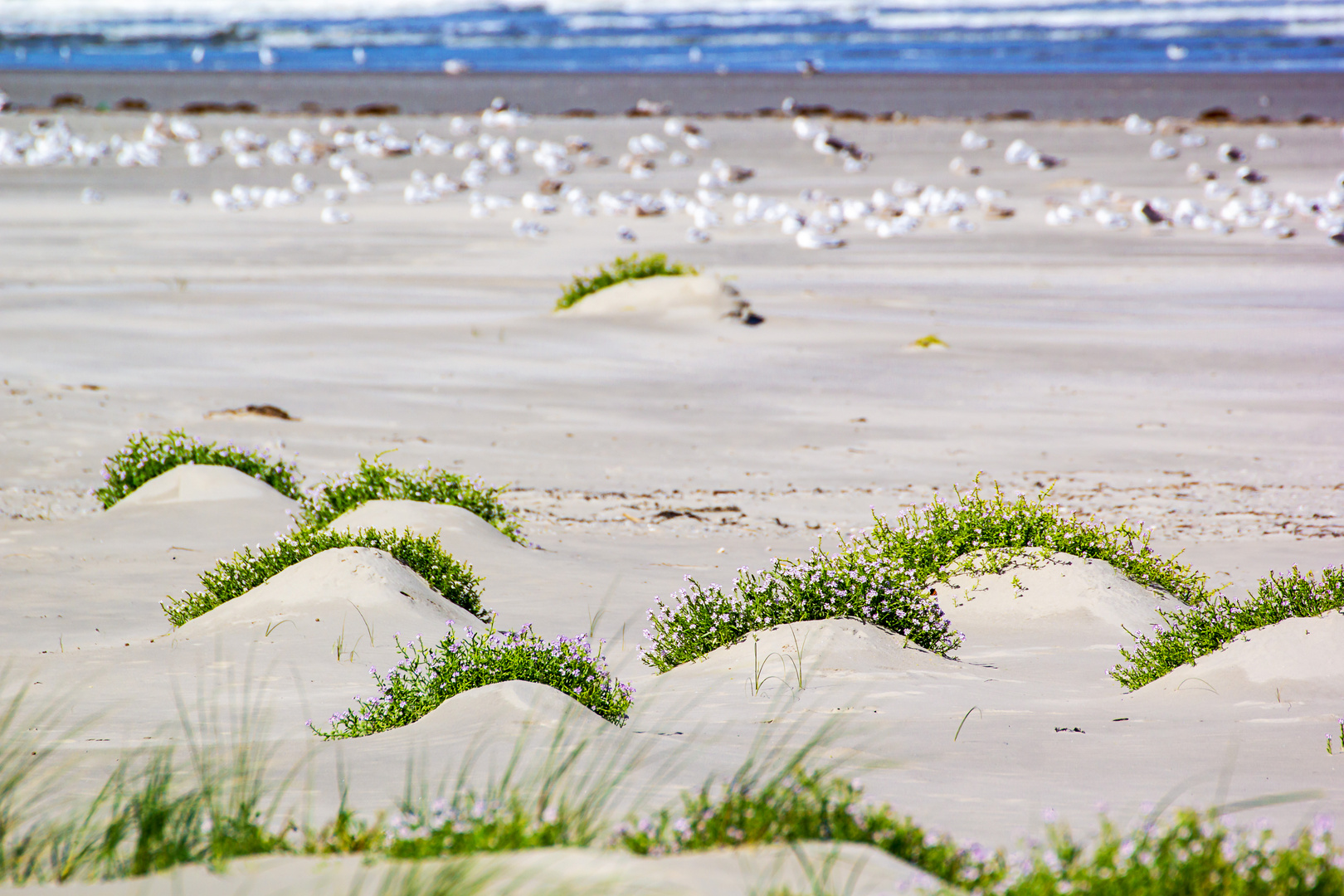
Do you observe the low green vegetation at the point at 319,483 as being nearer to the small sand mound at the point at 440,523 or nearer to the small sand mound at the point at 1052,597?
the small sand mound at the point at 440,523

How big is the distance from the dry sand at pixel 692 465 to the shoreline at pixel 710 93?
1795 centimetres

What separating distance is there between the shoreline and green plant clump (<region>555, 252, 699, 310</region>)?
24395mm

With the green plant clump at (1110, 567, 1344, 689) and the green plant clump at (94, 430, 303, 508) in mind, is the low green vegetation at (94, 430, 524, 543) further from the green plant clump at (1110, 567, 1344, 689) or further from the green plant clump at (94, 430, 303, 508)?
the green plant clump at (1110, 567, 1344, 689)

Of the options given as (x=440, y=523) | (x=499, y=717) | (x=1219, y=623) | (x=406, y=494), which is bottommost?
(x=499, y=717)

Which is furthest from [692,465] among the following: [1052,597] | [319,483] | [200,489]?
[1052,597]

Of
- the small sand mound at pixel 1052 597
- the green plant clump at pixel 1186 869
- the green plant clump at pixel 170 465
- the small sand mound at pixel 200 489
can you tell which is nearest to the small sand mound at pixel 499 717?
the green plant clump at pixel 1186 869

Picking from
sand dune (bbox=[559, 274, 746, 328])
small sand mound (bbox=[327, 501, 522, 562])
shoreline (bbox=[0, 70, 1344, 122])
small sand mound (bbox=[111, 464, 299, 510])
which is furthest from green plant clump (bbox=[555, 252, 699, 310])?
shoreline (bbox=[0, 70, 1344, 122])

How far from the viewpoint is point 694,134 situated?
35.6m

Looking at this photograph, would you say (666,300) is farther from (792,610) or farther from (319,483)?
(792,610)

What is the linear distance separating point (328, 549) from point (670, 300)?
421 inches

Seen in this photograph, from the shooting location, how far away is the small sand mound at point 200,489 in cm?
918

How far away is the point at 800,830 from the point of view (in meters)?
3.47

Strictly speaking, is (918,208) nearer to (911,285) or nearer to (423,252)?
(911,285)

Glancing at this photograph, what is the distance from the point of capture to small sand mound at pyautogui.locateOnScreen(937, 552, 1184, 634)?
712 centimetres
